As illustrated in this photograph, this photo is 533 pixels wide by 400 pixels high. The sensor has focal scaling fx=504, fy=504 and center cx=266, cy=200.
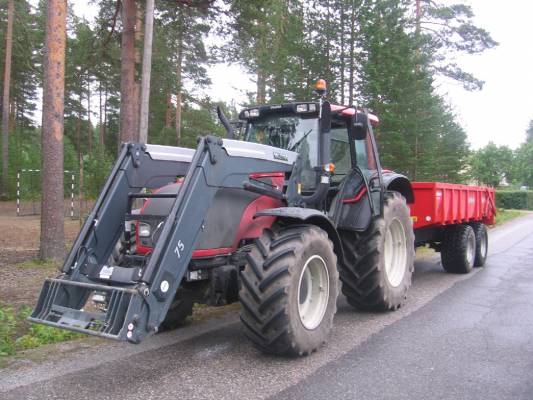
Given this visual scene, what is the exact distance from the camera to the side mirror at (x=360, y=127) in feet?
19.1

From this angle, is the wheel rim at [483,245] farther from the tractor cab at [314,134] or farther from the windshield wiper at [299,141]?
the windshield wiper at [299,141]

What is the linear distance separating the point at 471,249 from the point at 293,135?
18.3 feet

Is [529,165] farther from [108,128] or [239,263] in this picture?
[239,263]

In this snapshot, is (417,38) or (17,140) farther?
(17,140)

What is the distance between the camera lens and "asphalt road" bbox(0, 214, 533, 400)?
3.90 meters

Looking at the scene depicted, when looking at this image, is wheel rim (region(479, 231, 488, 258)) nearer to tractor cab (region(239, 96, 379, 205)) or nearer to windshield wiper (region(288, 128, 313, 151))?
tractor cab (region(239, 96, 379, 205))

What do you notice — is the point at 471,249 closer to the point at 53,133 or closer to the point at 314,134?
the point at 314,134

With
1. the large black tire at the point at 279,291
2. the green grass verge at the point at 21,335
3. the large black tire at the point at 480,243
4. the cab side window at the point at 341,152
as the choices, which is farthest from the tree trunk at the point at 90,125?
the large black tire at the point at 279,291

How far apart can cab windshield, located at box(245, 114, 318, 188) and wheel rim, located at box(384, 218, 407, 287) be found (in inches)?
66.4

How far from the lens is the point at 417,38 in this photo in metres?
18.1

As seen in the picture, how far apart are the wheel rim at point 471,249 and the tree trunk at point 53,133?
7606 millimetres

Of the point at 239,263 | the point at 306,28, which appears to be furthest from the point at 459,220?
the point at 306,28

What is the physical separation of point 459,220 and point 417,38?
11037 millimetres

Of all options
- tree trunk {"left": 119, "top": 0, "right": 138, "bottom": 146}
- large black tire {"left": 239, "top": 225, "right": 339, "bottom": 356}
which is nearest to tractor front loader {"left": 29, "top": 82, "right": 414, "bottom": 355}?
large black tire {"left": 239, "top": 225, "right": 339, "bottom": 356}
